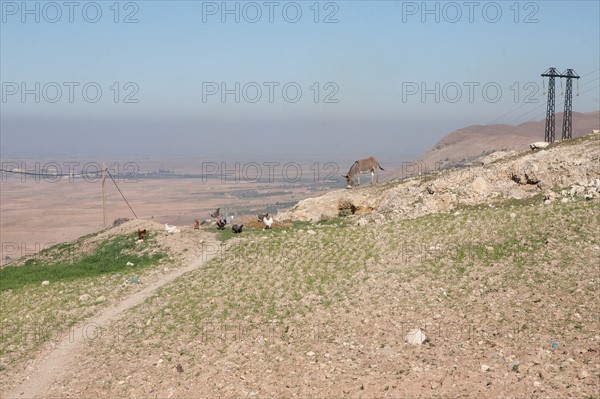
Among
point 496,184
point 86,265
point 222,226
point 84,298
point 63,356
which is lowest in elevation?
point 63,356

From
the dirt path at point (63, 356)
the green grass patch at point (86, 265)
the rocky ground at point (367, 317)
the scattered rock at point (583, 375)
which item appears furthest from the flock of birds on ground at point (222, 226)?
the scattered rock at point (583, 375)

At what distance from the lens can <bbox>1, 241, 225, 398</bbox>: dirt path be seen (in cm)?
1625

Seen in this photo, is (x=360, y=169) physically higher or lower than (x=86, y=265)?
higher

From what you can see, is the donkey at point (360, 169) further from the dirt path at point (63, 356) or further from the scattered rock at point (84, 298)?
the scattered rock at point (84, 298)

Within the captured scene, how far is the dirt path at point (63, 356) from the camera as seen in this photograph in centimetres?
1625

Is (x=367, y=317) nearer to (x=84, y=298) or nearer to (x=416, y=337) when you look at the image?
(x=416, y=337)

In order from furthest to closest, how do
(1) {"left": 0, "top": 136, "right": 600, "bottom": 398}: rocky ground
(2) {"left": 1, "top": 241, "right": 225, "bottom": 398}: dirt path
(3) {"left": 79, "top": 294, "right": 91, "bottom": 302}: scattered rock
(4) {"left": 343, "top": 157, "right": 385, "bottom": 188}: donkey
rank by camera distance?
(4) {"left": 343, "top": 157, "right": 385, "bottom": 188}: donkey
(3) {"left": 79, "top": 294, "right": 91, "bottom": 302}: scattered rock
(2) {"left": 1, "top": 241, "right": 225, "bottom": 398}: dirt path
(1) {"left": 0, "top": 136, "right": 600, "bottom": 398}: rocky ground

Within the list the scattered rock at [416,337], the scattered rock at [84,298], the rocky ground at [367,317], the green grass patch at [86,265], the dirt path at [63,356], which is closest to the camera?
the rocky ground at [367,317]

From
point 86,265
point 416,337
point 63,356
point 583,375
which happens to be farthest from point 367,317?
point 86,265

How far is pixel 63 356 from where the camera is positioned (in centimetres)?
1809

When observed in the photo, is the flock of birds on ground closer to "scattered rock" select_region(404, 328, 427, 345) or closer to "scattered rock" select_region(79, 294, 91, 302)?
"scattered rock" select_region(79, 294, 91, 302)

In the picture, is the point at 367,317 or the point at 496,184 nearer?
the point at 367,317

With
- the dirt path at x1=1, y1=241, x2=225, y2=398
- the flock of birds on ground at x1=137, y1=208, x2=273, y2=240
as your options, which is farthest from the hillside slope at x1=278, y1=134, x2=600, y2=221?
the dirt path at x1=1, y1=241, x2=225, y2=398

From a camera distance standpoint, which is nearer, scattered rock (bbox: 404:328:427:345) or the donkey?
scattered rock (bbox: 404:328:427:345)
